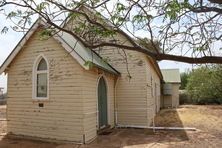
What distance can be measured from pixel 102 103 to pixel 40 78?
3491 millimetres

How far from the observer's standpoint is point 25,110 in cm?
1320

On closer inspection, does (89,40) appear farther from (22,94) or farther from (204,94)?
(204,94)

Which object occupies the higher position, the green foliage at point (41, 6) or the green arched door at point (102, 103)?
the green foliage at point (41, 6)

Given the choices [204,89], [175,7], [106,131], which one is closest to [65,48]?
[106,131]

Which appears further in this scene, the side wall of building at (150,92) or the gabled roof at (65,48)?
the side wall of building at (150,92)

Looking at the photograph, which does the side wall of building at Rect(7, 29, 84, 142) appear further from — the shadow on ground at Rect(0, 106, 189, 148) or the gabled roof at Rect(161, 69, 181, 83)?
the gabled roof at Rect(161, 69, 181, 83)

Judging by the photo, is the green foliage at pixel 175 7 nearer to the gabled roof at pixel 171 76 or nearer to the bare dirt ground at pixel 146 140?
the bare dirt ground at pixel 146 140

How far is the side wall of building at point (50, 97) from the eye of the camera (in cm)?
1191

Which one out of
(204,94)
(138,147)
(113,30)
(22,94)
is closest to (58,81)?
(22,94)

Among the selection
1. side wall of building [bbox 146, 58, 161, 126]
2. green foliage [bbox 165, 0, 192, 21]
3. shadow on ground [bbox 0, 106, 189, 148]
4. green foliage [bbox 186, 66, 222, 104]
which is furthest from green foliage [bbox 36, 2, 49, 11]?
green foliage [bbox 186, 66, 222, 104]

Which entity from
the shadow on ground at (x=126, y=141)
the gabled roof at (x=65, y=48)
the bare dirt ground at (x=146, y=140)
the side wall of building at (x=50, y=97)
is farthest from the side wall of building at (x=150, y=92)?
the side wall of building at (x=50, y=97)

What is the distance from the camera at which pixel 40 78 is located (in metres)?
13.2

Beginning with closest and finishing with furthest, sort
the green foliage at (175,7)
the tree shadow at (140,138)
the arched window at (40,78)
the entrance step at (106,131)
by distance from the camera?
the green foliage at (175,7) → the tree shadow at (140,138) → the arched window at (40,78) → the entrance step at (106,131)

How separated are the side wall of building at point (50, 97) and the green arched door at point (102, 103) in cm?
259
